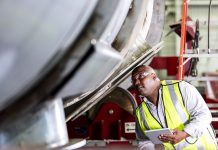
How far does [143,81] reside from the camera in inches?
89.2

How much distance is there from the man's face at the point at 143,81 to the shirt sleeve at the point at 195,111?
0.58 ft

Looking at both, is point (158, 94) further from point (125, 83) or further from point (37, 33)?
point (37, 33)

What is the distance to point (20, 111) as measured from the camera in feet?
2.72

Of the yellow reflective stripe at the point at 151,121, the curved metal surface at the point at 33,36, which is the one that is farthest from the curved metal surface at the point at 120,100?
the curved metal surface at the point at 33,36

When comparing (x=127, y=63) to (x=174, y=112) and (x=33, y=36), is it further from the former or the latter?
(x=33, y=36)

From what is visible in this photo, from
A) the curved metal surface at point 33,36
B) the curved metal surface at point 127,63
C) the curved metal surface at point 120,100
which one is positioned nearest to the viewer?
the curved metal surface at point 33,36

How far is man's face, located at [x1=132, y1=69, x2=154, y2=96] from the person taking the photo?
7.37ft

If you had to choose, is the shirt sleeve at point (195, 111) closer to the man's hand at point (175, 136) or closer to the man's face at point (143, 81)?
the man's hand at point (175, 136)

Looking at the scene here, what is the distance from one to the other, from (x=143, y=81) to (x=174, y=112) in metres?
0.25

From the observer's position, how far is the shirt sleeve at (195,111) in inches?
88.0

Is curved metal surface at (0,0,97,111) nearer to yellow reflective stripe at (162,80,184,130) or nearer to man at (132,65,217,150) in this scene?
man at (132,65,217,150)

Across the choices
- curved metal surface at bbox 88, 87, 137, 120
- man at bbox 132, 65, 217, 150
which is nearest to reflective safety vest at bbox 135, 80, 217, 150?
man at bbox 132, 65, 217, 150

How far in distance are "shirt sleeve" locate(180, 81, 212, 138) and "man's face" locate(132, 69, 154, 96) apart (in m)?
0.18

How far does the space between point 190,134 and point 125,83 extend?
1.04m
